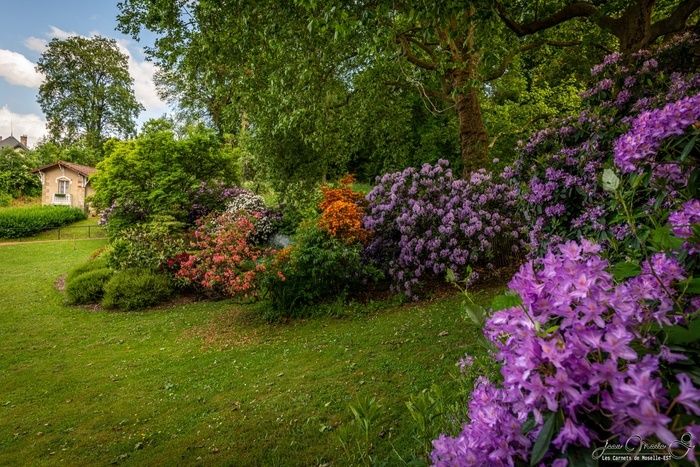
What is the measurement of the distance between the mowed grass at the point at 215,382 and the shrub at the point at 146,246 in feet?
8.53

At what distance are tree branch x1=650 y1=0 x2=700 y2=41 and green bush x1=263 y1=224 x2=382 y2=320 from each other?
19.8 feet

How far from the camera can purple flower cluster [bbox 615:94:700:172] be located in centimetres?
168

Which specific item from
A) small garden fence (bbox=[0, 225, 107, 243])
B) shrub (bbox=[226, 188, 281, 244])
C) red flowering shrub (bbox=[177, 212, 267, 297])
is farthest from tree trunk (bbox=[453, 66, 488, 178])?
small garden fence (bbox=[0, 225, 107, 243])

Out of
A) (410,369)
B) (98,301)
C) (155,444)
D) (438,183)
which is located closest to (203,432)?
(155,444)

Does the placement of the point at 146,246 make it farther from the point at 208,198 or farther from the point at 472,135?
the point at 472,135

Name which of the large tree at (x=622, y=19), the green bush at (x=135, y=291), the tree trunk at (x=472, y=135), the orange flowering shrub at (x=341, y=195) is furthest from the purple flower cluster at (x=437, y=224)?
the green bush at (x=135, y=291)

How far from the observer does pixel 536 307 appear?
1031mm

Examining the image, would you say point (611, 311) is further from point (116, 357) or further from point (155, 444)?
point (116, 357)

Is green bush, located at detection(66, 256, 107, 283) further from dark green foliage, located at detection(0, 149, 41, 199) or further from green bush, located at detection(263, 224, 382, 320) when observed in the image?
dark green foliage, located at detection(0, 149, 41, 199)

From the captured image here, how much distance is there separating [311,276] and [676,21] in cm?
729

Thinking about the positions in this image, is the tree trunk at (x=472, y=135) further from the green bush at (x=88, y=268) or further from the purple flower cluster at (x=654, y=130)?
the green bush at (x=88, y=268)

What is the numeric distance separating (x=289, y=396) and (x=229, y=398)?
834mm

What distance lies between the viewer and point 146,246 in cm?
1286
